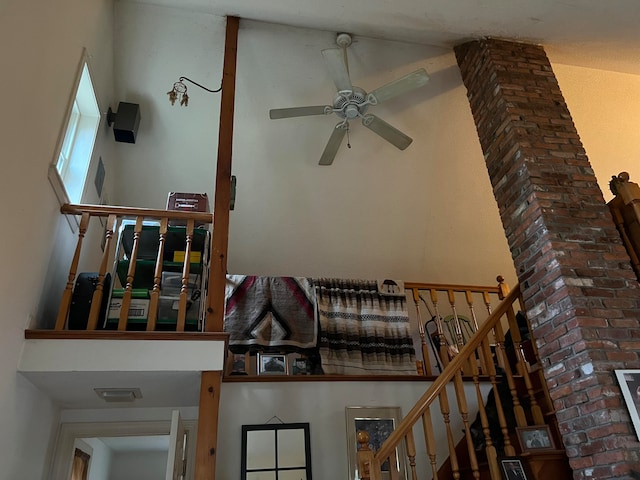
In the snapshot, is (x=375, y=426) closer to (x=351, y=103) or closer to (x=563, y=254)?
(x=563, y=254)

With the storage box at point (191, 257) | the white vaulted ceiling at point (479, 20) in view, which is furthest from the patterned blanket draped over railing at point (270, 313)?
the white vaulted ceiling at point (479, 20)

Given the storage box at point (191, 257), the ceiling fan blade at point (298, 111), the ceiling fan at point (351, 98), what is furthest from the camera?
the ceiling fan blade at point (298, 111)

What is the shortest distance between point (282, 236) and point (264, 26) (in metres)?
2.09

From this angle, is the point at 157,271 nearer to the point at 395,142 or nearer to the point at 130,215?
the point at 130,215

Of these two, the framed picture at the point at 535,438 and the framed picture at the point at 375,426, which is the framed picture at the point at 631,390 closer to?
the framed picture at the point at 535,438

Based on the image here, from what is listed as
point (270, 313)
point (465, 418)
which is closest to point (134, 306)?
point (270, 313)

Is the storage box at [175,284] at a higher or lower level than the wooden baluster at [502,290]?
lower

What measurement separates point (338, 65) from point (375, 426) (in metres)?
2.61

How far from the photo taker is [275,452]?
3.46 meters

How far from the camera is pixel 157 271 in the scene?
9.81 ft

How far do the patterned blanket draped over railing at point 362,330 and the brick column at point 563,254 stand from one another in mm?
1538

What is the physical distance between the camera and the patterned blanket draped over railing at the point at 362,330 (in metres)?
4.23

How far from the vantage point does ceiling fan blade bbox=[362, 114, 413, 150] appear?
390 cm

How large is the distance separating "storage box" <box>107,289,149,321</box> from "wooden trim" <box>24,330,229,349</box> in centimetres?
18
